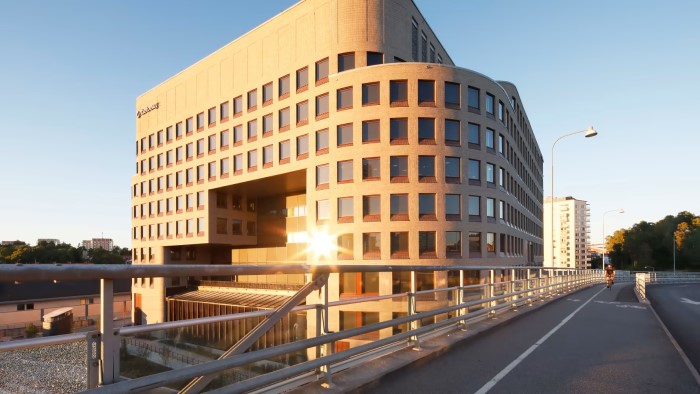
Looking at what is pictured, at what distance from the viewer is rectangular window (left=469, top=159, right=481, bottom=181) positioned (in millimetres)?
38894

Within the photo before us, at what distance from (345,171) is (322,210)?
13.2ft

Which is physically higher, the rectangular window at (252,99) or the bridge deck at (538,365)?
the rectangular window at (252,99)

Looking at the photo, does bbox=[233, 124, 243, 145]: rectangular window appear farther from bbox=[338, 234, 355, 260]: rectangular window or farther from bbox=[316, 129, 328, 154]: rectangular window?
bbox=[338, 234, 355, 260]: rectangular window

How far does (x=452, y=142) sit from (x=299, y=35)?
1718 centimetres

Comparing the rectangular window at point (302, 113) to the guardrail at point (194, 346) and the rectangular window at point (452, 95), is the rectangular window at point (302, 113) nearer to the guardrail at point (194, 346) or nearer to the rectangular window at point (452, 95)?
the rectangular window at point (452, 95)

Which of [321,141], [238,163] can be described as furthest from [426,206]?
[238,163]

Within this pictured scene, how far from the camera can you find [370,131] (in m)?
36.8

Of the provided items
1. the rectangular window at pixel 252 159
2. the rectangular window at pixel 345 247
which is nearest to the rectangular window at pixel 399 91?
the rectangular window at pixel 345 247

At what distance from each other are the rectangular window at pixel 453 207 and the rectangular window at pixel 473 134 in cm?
507

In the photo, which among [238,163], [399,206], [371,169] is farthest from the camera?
[238,163]

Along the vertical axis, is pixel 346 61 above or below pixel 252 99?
above

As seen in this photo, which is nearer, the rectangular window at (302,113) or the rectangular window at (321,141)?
the rectangular window at (321,141)

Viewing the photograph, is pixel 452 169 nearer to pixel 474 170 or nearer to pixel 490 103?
pixel 474 170

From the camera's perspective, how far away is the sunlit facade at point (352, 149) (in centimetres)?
3634
